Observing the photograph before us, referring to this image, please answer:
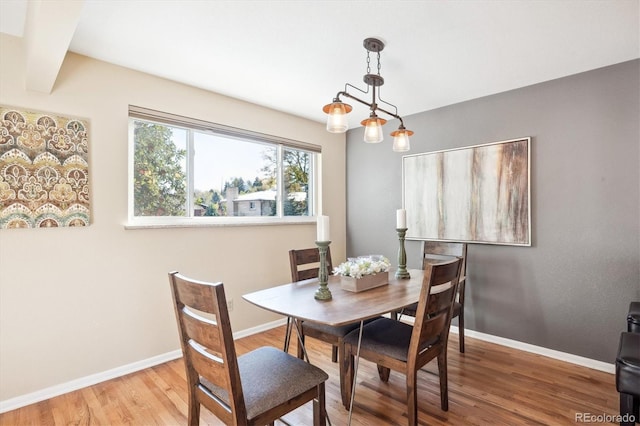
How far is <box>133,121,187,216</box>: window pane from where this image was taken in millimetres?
2678

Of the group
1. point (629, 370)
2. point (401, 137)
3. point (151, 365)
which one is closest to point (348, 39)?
point (401, 137)

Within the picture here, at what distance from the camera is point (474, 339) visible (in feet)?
10.3

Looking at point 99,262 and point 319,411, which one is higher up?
point 99,262

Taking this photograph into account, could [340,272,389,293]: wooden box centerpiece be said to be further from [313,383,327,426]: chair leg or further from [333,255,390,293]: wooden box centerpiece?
[313,383,327,426]: chair leg

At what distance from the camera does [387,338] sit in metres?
1.91

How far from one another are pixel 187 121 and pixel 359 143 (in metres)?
2.15

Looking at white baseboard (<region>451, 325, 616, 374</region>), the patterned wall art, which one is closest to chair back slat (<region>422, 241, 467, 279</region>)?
white baseboard (<region>451, 325, 616, 374</region>)

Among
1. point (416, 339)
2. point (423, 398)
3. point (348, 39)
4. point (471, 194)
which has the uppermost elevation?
point (348, 39)

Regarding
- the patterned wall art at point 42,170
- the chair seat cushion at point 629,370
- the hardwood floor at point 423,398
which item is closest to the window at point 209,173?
the patterned wall art at point 42,170

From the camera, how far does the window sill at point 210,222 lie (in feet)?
8.64

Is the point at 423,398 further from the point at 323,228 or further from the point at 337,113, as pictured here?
the point at 337,113

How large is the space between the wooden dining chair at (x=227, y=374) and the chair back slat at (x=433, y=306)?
1.75 feet

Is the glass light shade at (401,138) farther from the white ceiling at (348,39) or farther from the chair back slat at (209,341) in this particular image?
the chair back slat at (209,341)

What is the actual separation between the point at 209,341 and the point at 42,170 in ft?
6.09
